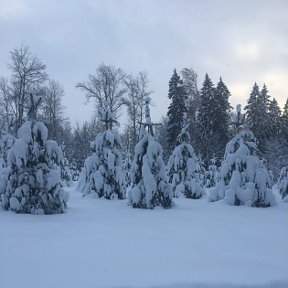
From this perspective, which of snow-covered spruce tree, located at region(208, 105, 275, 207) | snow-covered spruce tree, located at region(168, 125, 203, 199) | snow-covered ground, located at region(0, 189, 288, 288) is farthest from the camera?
snow-covered spruce tree, located at region(168, 125, 203, 199)

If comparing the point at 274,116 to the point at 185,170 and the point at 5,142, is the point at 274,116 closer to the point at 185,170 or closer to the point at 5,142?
the point at 185,170

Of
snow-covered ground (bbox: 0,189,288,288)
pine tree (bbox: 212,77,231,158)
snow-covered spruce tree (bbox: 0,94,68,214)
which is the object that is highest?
pine tree (bbox: 212,77,231,158)

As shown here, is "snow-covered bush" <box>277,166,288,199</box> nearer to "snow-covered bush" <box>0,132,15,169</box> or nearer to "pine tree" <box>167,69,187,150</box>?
"snow-covered bush" <box>0,132,15,169</box>

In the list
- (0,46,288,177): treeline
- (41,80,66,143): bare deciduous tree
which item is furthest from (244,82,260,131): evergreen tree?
(41,80,66,143): bare deciduous tree

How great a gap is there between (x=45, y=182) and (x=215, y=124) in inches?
1468

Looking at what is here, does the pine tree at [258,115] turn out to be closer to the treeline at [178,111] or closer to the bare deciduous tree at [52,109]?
the treeline at [178,111]

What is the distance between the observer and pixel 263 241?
28.8 feet

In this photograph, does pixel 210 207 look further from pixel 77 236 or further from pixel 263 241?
pixel 77 236

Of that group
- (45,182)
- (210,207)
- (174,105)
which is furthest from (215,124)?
(45,182)

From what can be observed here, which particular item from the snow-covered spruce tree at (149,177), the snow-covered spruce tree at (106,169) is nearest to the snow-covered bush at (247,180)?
the snow-covered spruce tree at (149,177)

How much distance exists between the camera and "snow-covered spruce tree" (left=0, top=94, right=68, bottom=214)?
39.3 feet

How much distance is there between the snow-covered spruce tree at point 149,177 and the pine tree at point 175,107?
101 ft

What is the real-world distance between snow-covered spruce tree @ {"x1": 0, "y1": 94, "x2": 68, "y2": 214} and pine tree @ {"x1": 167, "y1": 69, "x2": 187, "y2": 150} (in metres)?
33.2

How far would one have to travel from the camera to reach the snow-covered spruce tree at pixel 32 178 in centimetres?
1197
